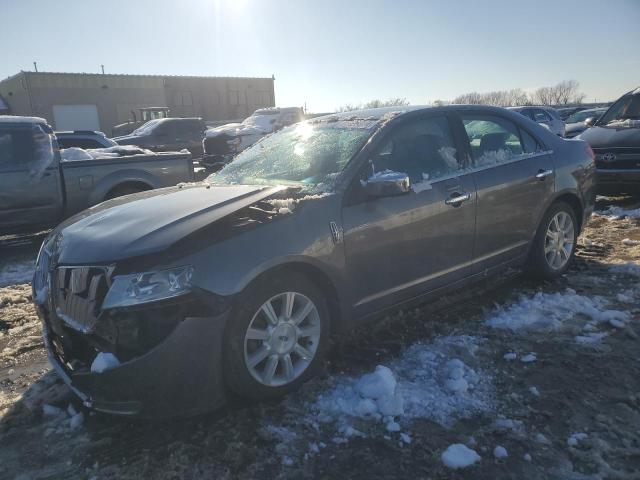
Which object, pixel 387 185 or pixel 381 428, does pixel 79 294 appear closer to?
pixel 381 428

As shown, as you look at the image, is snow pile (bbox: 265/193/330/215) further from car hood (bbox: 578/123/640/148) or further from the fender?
car hood (bbox: 578/123/640/148)

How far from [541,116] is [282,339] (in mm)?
13609

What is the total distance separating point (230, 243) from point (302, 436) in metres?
1.08

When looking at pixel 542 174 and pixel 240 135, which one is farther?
pixel 240 135

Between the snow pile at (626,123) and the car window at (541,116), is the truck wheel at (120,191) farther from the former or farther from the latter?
the car window at (541,116)

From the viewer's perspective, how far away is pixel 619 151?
26.5ft

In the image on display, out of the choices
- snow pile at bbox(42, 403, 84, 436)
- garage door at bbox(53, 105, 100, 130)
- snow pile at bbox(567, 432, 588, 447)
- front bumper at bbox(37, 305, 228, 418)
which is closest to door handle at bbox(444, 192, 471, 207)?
snow pile at bbox(567, 432, 588, 447)

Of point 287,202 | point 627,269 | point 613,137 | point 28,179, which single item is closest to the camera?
point 287,202

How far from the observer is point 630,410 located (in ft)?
8.84

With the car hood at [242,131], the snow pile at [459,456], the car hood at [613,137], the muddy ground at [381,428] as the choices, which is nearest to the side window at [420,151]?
the muddy ground at [381,428]

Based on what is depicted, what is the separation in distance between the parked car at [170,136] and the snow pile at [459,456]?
1644 cm

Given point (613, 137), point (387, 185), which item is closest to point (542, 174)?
point (387, 185)

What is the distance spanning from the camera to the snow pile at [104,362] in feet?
8.05

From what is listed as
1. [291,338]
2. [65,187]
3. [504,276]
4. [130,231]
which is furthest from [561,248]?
[65,187]
